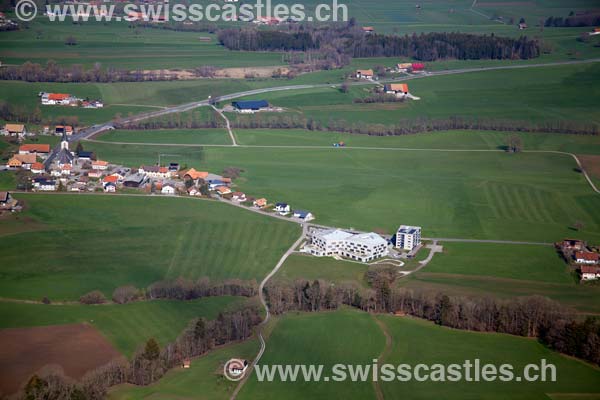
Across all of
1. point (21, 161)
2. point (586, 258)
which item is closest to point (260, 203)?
point (21, 161)

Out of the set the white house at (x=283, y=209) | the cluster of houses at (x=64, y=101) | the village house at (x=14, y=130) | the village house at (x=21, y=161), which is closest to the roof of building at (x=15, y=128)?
the village house at (x=14, y=130)

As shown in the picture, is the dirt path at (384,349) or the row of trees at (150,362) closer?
→ the row of trees at (150,362)

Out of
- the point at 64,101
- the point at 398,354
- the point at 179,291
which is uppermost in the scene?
the point at 64,101

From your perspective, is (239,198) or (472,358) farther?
(239,198)

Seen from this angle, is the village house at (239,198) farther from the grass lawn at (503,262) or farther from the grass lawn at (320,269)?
the grass lawn at (503,262)

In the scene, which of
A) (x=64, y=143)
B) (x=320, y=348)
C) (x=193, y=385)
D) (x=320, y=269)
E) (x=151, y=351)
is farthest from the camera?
(x=64, y=143)

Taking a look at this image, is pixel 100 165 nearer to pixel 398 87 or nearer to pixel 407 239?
pixel 407 239

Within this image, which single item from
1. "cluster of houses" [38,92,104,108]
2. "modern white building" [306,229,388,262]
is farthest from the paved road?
"cluster of houses" [38,92,104,108]
